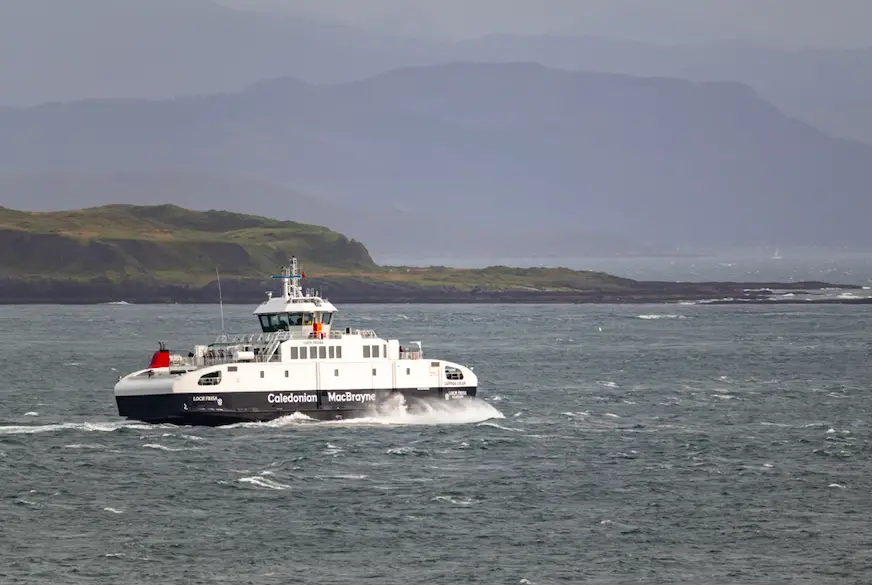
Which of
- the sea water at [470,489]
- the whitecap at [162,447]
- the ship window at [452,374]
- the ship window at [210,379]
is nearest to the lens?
the sea water at [470,489]

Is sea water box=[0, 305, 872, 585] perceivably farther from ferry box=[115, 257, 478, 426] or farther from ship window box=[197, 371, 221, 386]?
ship window box=[197, 371, 221, 386]

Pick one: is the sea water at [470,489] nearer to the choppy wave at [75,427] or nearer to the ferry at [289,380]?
the choppy wave at [75,427]

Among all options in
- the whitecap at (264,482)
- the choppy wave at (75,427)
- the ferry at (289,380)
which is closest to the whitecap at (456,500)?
the whitecap at (264,482)

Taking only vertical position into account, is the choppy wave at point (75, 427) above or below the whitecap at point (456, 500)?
above

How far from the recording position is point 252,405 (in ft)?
239

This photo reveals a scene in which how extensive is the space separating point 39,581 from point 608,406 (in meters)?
44.5

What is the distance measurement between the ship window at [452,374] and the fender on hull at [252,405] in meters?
1.40

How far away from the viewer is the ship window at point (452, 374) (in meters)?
75.3

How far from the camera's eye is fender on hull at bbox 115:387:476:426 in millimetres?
72312

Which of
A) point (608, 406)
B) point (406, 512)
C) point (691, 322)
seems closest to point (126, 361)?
point (608, 406)

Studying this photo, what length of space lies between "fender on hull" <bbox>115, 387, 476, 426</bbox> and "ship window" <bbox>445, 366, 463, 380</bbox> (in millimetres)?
1400

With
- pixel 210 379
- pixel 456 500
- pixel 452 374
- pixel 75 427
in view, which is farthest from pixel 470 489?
pixel 75 427

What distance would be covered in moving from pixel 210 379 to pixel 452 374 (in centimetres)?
1143

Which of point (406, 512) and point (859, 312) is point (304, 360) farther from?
point (859, 312)
